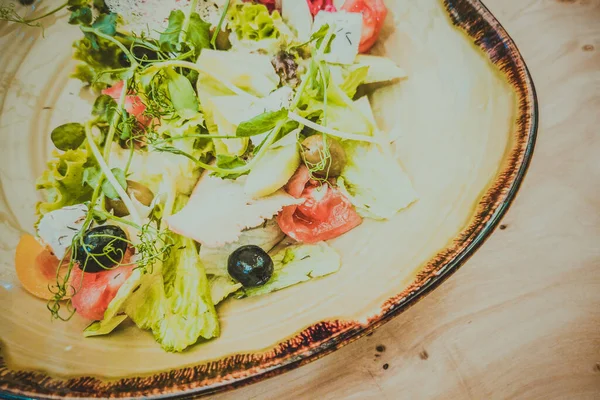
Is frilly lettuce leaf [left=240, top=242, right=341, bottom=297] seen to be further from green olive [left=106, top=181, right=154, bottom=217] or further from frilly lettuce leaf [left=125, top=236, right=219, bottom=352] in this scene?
green olive [left=106, top=181, right=154, bottom=217]

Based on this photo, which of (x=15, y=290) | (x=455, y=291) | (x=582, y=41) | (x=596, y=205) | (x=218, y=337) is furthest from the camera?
(x=582, y=41)

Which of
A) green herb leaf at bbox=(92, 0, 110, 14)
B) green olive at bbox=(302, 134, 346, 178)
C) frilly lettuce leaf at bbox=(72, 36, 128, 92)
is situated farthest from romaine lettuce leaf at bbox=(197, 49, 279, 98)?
green herb leaf at bbox=(92, 0, 110, 14)

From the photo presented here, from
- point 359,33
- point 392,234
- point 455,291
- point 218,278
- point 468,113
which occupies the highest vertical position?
point 359,33

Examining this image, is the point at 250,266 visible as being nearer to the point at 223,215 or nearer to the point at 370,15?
the point at 223,215

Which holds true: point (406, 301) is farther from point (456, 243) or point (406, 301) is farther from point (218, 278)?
point (218, 278)

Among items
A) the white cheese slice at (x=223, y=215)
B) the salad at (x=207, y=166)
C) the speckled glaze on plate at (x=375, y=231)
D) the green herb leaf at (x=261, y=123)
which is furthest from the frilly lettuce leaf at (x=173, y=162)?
the speckled glaze on plate at (x=375, y=231)

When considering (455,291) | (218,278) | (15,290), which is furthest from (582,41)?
(15,290)

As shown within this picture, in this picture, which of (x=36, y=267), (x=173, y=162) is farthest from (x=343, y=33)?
(x=36, y=267)
